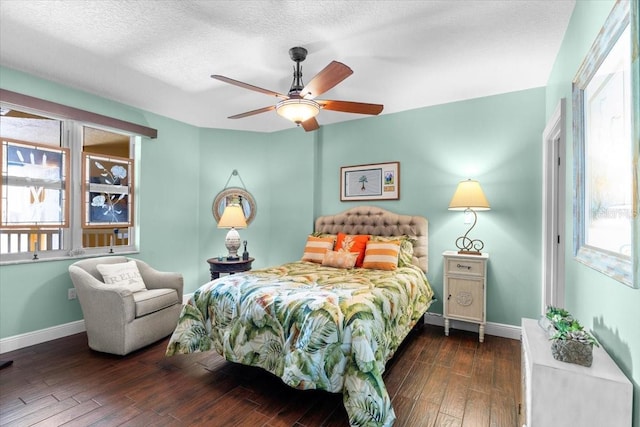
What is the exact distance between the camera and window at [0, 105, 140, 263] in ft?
9.72

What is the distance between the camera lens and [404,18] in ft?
7.07

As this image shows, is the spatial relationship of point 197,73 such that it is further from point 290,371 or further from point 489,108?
point 489,108

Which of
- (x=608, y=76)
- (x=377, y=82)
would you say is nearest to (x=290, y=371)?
(x=608, y=76)

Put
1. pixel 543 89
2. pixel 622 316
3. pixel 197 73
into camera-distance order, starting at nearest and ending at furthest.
A: pixel 622 316, pixel 197 73, pixel 543 89

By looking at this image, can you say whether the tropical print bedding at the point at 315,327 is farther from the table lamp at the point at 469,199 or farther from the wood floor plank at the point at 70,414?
the table lamp at the point at 469,199

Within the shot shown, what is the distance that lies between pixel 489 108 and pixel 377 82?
1.37 metres

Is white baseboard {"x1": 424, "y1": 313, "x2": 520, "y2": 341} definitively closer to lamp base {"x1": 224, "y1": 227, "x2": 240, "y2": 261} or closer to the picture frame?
the picture frame

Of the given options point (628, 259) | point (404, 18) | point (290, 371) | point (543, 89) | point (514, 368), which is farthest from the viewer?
point (543, 89)

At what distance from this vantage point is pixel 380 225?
400 cm

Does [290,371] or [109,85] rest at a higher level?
[109,85]

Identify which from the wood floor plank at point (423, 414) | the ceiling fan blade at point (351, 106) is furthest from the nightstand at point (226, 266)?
the wood floor plank at point (423, 414)

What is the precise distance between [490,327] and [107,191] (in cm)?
477

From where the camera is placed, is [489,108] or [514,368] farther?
[489,108]

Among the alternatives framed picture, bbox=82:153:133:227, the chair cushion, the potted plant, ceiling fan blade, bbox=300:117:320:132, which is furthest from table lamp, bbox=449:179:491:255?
framed picture, bbox=82:153:133:227
